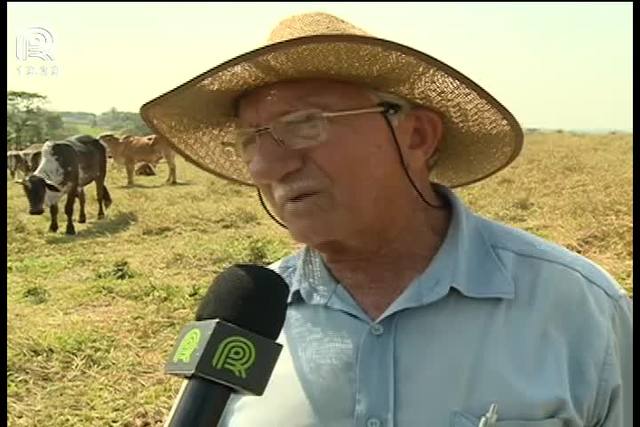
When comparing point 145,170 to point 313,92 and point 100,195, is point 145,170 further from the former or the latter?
point 313,92

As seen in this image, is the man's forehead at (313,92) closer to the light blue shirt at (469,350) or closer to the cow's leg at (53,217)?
the light blue shirt at (469,350)

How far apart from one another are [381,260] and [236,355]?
579mm

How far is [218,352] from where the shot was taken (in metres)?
1.26

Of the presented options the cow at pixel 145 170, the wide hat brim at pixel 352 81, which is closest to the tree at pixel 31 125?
the cow at pixel 145 170

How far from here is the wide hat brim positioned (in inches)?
70.1

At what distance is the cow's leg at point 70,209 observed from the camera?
905cm

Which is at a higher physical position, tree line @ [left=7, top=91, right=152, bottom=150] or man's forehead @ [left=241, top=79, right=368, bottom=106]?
man's forehead @ [left=241, top=79, right=368, bottom=106]

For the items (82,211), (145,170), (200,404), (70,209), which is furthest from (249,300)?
(145,170)

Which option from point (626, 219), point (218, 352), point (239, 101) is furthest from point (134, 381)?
point (626, 219)

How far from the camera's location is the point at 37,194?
9.45 metres

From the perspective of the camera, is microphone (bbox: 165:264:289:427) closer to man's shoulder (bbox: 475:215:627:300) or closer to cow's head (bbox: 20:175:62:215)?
man's shoulder (bbox: 475:215:627:300)

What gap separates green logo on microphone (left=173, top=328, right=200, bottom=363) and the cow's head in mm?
8452

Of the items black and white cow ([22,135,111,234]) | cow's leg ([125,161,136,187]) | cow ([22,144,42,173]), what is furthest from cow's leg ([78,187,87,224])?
cow's leg ([125,161,136,187])

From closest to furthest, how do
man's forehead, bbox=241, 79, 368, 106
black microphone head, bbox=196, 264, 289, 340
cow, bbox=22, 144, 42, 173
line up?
black microphone head, bbox=196, 264, 289, 340
man's forehead, bbox=241, 79, 368, 106
cow, bbox=22, 144, 42, 173
